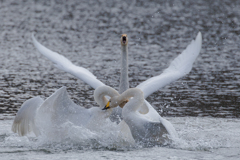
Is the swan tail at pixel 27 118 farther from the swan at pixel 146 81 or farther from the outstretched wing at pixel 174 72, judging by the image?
the outstretched wing at pixel 174 72

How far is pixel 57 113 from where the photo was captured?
8555 mm

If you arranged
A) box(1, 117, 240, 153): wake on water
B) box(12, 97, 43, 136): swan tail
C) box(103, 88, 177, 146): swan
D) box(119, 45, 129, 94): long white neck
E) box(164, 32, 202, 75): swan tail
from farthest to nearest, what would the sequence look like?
box(164, 32, 202, 75): swan tail → box(119, 45, 129, 94): long white neck → box(12, 97, 43, 136): swan tail → box(1, 117, 240, 153): wake on water → box(103, 88, 177, 146): swan

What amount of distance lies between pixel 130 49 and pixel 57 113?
40.0ft

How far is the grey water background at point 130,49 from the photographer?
13.0 m

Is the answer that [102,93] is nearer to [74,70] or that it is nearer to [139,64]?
[74,70]

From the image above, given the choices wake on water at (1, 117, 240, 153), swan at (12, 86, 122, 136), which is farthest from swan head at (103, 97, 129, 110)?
wake on water at (1, 117, 240, 153)

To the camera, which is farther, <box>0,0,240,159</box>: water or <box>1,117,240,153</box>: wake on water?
<box>0,0,240,159</box>: water

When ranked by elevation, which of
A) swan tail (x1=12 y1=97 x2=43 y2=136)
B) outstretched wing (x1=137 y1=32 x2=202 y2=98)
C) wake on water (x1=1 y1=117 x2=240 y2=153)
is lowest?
wake on water (x1=1 y1=117 x2=240 y2=153)

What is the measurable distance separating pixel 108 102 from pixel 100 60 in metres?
9.00

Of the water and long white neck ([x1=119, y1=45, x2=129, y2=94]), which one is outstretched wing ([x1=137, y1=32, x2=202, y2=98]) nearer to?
long white neck ([x1=119, y1=45, x2=129, y2=94])

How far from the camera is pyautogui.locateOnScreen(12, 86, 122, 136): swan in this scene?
27.5 feet

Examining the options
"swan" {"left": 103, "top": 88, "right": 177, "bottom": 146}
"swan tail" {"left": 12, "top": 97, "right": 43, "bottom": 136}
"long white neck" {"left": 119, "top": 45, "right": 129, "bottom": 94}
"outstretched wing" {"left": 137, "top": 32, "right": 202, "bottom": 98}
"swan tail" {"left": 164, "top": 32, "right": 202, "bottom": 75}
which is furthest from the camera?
"swan tail" {"left": 164, "top": 32, "right": 202, "bottom": 75}

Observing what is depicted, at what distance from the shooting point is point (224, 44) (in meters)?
21.3

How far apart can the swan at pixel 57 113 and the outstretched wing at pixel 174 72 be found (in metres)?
1.74
